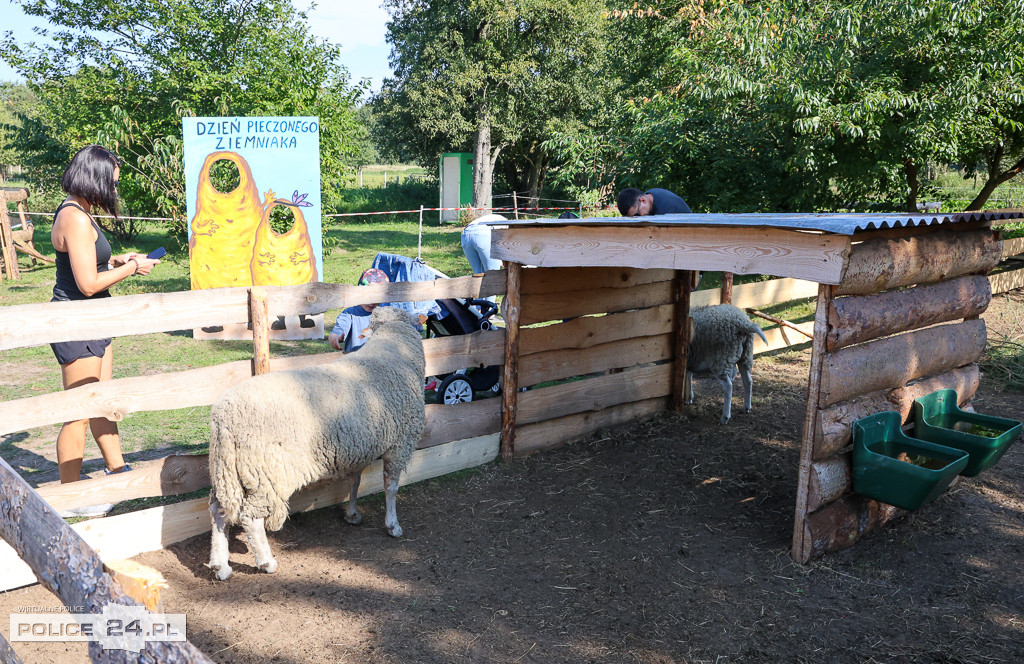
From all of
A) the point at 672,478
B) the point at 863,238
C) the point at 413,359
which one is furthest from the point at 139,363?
the point at 863,238

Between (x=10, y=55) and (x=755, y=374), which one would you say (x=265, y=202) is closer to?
(x=755, y=374)

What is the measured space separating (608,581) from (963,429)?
9.49 ft

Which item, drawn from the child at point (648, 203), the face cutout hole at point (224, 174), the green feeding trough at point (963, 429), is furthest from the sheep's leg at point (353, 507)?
the face cutout hole at point (224, 174)

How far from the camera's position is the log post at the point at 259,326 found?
4.04 meters

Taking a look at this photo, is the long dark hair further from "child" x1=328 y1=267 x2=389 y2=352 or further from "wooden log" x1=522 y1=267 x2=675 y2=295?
"wooden log" x1=522 y1=267 x2=675 y2=295

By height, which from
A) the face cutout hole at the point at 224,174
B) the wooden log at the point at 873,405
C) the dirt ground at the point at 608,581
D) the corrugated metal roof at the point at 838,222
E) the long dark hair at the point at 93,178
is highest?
the face cutout hole at the point at 224,174

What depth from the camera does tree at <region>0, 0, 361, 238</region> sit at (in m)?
12.8

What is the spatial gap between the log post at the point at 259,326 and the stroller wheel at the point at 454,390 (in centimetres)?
208

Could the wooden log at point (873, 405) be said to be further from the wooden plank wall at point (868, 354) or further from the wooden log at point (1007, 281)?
the wooden log at point (1007, 281)

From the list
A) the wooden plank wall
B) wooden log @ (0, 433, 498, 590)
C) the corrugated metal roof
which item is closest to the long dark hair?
wooden log @ (0, 433, 498, 590)

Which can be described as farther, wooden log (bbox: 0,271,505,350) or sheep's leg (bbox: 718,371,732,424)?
sheep's leg (bbox: 718,371,732,424)

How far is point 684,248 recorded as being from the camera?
4.13 metres

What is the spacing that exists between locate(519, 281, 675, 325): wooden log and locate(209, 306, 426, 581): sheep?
4.93 feet

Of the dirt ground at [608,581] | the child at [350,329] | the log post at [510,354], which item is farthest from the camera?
the child at [350,329]
